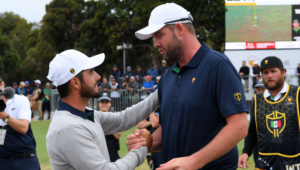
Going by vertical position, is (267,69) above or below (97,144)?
above

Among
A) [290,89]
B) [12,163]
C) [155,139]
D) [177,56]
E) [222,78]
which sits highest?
[177,56]

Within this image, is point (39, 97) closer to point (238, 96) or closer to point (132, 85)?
point (132, 85)

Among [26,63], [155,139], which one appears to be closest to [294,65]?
[155,139]

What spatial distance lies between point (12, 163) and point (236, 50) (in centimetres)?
1914

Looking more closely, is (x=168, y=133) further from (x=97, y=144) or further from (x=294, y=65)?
(x=294, y=65)

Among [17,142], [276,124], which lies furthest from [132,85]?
[276,124]

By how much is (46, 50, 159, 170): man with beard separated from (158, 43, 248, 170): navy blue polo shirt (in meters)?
0.50

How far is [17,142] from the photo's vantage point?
15.9 ft

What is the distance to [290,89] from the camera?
13.1ft

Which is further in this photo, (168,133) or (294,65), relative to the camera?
(294,65)

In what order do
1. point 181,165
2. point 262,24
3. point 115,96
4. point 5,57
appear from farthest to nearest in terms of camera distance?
point 5,57
point 262,24
point 115,96
point 181,165

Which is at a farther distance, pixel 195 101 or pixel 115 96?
pixel 115 96

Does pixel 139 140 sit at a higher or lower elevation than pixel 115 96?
higher

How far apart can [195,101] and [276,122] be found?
2.00 m
